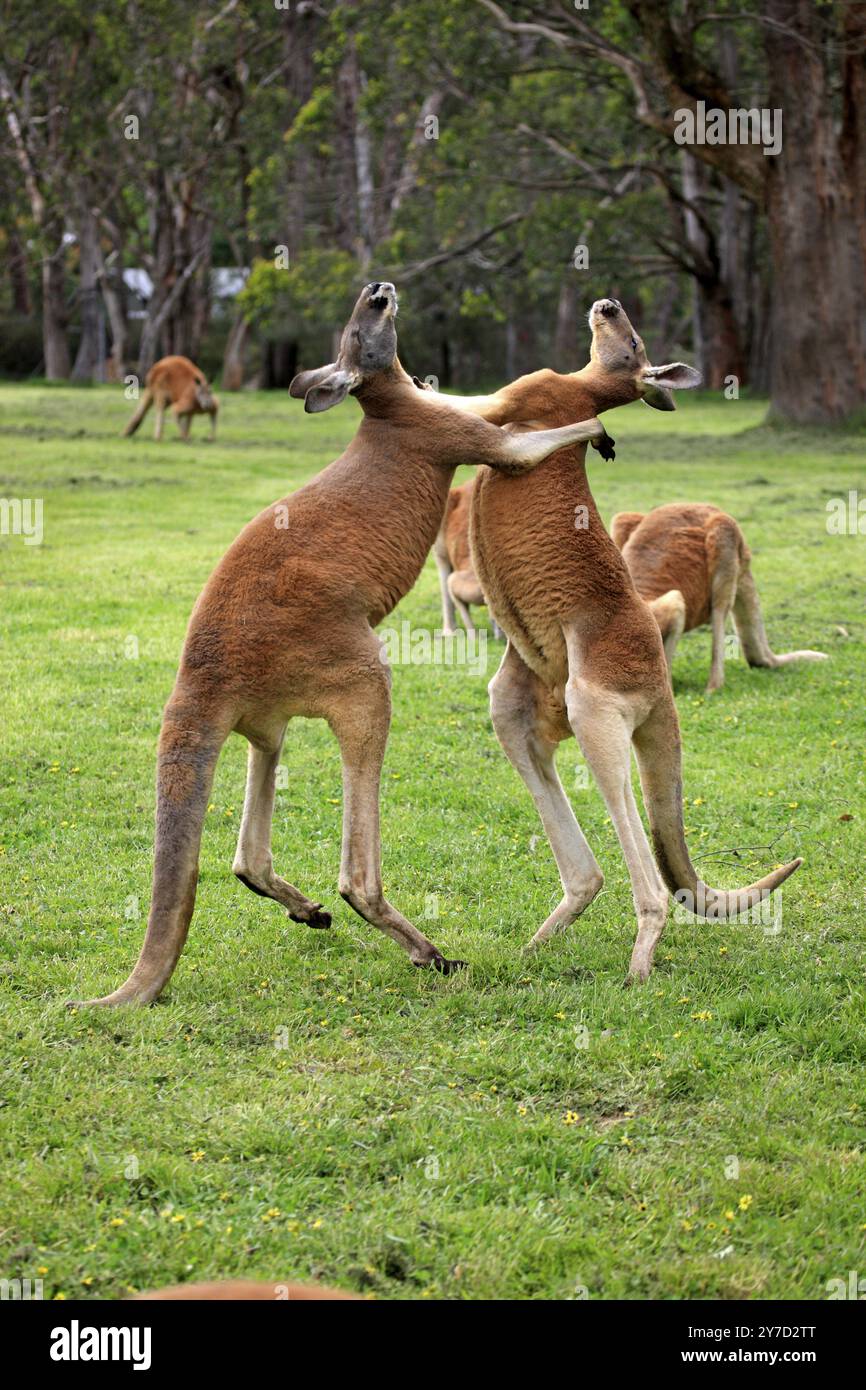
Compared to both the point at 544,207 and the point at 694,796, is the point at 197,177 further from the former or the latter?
the point at 694,796

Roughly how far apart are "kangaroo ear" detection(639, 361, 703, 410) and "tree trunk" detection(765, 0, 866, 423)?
1670 cm

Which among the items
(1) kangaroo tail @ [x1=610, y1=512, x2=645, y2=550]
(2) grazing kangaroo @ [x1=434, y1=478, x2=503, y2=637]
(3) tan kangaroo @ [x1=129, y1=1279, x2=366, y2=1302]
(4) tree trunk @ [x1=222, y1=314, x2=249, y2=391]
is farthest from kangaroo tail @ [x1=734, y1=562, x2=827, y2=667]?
(4) tree trunk @ [x1=222, y1=314, x2=249, y2=391]

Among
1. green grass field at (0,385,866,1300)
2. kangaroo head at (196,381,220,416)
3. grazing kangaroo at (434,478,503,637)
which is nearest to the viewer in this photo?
green grass field at (0,385,866,1300)

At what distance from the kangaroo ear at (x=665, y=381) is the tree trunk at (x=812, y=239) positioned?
16701 mm

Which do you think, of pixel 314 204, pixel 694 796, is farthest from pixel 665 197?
pixel 694 796

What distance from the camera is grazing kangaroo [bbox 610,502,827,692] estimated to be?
8.51m

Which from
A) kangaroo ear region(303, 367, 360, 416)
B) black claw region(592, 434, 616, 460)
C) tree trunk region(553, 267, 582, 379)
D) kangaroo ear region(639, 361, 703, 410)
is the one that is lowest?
black claw region(592, 434, 616, 460)

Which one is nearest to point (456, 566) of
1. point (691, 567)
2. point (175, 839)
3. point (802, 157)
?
point (691, 567)

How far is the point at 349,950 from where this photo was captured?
5391mm

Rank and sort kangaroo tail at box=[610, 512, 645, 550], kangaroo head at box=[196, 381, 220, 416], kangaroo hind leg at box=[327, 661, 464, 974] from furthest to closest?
1. kangaroo head at box=[196, 381, 220, 416]
2. kangaroo tail at box=[610, 512, 645, 550]
3. kangaroo hind leg at box=[327, 661, 464, 974]

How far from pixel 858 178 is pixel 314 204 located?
15.8m

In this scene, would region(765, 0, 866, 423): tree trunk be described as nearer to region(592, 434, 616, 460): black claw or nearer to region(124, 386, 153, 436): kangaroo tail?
region(124, 386, 153, 436): kangaroo tail

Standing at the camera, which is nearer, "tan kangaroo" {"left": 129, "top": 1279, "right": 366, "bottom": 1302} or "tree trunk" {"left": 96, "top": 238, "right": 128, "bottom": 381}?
"tan kangaroo" {"left": 129, "top": 1279, "right": 366, "bottom": 1302}

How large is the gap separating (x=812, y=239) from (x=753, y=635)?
13.8 meters
